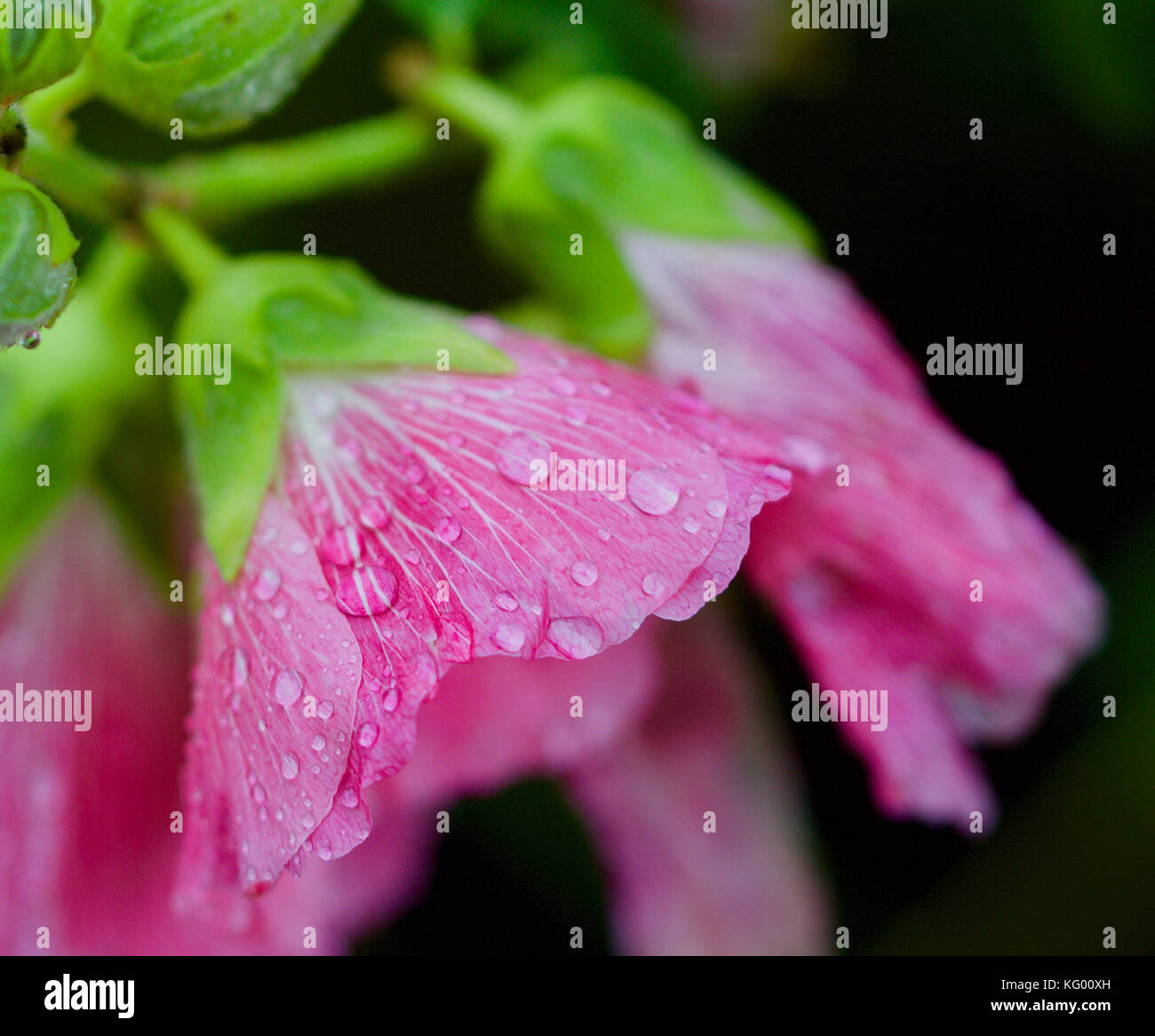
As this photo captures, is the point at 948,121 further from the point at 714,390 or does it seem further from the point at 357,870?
the point at 357,870

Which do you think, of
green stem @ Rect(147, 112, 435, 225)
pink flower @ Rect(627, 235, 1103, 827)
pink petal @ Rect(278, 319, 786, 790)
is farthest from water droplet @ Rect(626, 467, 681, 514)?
green stem @ Rect(147, 112, 435, 225)

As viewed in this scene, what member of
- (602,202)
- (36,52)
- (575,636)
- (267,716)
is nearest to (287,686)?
(267,716)

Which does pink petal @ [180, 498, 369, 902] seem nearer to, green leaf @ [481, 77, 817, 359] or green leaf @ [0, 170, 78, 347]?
green leaf @ [0, 170, 78, 347]

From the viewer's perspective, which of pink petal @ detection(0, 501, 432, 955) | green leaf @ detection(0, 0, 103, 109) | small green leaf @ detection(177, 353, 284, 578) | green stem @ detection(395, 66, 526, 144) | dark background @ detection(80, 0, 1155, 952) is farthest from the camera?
dark background @ detection(80, 0, 1155, 952)

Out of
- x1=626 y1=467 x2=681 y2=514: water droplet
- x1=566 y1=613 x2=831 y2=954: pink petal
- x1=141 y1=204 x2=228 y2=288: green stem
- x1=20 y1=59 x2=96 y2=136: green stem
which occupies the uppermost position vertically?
x1=20 y1=59 x2=96 y2=136: green stem

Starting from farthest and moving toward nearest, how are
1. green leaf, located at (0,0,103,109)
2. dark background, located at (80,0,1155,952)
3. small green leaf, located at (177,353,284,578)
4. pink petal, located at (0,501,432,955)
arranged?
dark background, located at (80,0,1155,952) < pink petal, located at (0,501,432,955) < small green leaf, located at (177,353,284,578) < green leaf, located at (0,0,103,109)

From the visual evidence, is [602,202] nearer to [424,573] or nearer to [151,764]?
[424,573]
